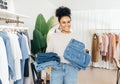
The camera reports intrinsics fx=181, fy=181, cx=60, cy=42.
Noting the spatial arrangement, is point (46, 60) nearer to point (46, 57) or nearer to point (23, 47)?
point (46, 57)

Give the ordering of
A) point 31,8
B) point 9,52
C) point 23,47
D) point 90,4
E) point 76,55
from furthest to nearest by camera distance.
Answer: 1. point 90,4
2. point 31,8
3. point 23,47
4. point 76,55
5. point 9,52

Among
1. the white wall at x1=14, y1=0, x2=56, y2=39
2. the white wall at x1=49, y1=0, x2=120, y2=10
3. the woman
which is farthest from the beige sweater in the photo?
the white wall at x1=49, y1=0, x2=120, y2=10

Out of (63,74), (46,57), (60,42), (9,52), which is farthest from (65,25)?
(9,52)

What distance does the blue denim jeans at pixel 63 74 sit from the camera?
211cm

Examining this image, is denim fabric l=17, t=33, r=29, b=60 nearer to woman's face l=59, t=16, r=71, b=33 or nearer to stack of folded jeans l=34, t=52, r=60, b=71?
stack of folded jeans l=34, t=52, r=60, b=71

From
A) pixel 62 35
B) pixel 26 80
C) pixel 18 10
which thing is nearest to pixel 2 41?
pixel 62 35

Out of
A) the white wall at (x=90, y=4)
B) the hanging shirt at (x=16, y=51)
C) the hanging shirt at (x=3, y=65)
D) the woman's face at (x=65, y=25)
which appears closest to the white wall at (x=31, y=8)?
the white wall at (x=90, y=4)

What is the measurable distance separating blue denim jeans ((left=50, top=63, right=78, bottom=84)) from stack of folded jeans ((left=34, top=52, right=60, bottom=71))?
0.25 feet

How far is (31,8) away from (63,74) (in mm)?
2551

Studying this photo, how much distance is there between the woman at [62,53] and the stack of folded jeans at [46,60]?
54 mm

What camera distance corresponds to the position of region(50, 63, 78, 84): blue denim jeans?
211cm

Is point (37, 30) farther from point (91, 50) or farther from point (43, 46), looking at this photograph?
point (91, 50)

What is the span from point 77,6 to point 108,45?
5.32 ft

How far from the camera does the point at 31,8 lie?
4277 millimetres
